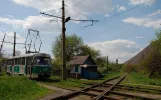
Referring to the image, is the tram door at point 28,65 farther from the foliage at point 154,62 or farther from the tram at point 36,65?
the foliage at point 154,62

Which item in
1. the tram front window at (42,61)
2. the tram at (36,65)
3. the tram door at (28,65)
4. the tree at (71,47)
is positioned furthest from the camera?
the tree at (71,47)

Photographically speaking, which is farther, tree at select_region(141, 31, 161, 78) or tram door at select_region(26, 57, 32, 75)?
tree at select_region(141, 31, 161, 78)

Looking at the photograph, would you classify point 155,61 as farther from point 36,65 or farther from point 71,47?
point 71,47

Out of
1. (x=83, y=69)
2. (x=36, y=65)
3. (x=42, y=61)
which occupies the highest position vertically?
(x=42, y=61)

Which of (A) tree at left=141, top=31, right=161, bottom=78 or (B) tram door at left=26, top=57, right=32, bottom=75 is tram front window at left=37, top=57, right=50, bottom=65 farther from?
(A) tree at left=141, top=31, right=161, bottom=78

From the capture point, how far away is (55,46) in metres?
68.5

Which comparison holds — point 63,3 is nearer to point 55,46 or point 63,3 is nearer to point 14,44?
point 14,44

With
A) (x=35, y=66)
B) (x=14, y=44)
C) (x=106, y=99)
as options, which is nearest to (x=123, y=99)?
(x=106, y=99)

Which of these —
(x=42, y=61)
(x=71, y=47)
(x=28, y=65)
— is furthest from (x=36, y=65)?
(x=71, y=47)

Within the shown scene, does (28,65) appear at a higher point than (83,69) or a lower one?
higher

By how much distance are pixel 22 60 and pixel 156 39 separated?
21.0 metres

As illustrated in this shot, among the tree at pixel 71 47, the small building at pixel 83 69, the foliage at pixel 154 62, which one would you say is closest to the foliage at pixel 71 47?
the tree at pixel 71 47

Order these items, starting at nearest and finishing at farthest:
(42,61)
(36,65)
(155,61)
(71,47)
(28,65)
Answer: (36,65)
(42,61)
(28,65)
(155,61)
(71,47)

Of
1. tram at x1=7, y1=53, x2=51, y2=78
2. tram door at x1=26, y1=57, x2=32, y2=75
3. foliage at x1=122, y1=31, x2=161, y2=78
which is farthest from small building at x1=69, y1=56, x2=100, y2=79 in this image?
tram door at x1=26, y1=57, x2=32, y2=75
